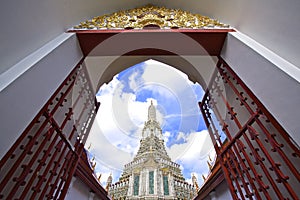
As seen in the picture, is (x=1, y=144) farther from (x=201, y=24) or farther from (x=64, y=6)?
(x=201, y=24)

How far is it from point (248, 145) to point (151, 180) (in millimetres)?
9902

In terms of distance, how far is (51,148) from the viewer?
1176 mm

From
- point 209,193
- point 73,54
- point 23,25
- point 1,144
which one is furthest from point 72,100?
point 209,193

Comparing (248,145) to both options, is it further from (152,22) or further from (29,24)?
(29,24)

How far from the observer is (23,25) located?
112 centimetres

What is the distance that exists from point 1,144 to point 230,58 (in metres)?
1.75

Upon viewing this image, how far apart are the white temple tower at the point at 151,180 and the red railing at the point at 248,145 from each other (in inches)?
332

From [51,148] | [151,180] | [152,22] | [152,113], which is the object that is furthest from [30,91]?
[152,113]

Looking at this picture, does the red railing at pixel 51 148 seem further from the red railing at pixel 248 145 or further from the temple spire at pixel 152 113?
the temple spire at pixel 152 113

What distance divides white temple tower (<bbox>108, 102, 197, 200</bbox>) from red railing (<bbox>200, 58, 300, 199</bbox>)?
8422 millimetres

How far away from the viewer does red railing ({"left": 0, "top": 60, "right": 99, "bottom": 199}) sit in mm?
951

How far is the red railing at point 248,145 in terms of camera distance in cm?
98

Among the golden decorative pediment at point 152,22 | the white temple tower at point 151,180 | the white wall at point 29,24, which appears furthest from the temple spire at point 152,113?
the white wall at point 29,24

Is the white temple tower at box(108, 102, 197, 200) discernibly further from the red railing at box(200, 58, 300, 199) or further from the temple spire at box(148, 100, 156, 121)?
the red railing at box(200, 58, 300, 199)
